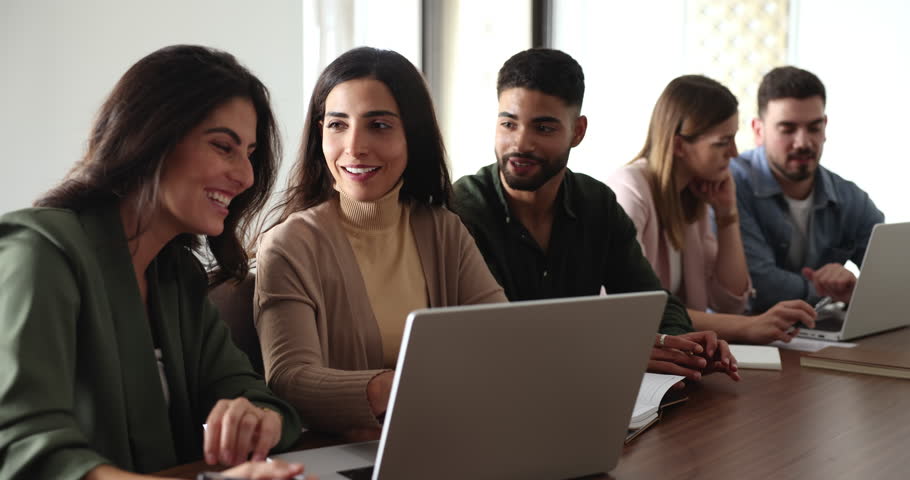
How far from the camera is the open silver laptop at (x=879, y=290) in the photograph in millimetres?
2145

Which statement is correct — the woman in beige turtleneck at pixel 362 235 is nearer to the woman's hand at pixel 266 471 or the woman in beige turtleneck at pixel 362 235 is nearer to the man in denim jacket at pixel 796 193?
the woman's hand at pixel 266 471

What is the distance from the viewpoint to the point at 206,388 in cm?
→ 138

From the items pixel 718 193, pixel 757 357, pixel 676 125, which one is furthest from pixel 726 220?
pixel 757 357

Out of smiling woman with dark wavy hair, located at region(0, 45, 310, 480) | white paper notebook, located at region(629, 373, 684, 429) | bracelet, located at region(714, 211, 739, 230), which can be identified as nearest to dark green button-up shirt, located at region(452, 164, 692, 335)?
white paper notebook, located at region(629, 373, 684, 429)

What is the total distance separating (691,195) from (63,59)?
6.25 feet

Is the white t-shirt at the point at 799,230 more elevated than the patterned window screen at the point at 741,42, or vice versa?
the patterned window screen at the point at 741,42

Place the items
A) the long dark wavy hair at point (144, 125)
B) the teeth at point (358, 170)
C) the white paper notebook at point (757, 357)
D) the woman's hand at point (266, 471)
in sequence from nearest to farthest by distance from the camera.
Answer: the woman's hand at point (266, 471) < the long dark wavy hair at point (144, 125) < the teeth at point (358, 170) < the white paper notebook at point (757, 357)

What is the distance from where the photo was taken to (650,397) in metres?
1.48

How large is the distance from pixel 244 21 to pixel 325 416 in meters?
2.18

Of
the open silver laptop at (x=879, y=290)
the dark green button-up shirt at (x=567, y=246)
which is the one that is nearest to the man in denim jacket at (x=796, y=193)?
the open silver laptop at (x=879, y=290)

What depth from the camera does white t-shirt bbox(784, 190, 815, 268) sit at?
300cm

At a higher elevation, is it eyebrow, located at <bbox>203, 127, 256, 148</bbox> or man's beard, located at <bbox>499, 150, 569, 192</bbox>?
eyebrow, located at <bbox>203, 127, 256, 148</bbox>

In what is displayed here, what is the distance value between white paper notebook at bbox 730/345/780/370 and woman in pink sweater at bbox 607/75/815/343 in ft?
1.61

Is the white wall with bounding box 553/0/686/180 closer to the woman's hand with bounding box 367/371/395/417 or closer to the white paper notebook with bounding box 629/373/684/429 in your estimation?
the white paper notebook with bounding box 629/373/684/429
